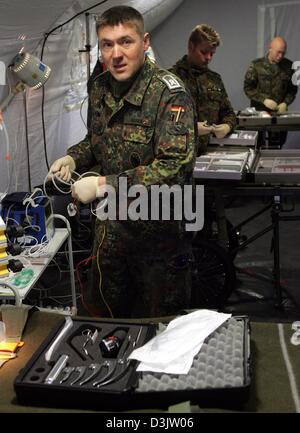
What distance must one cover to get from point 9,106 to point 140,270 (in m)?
1.67

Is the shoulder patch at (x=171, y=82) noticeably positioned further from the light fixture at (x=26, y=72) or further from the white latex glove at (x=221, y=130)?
the white latex glove at (x=221, y=130)

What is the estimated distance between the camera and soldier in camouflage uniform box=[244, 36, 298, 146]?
5.72m

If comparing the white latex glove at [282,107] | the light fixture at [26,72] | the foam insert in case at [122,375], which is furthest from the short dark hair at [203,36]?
the white latex glove at [282,107]

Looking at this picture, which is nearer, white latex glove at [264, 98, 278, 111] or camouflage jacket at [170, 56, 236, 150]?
camouflage jacket at [170, 56, 236, 150]

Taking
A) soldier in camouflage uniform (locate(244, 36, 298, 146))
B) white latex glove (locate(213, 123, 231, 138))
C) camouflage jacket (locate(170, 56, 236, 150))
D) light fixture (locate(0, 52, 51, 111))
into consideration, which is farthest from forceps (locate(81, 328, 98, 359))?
soldier in camouflage uniform (locate(244, 36, 298, 146))

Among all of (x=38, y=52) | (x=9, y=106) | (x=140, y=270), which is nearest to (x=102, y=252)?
(x=140, y=270)

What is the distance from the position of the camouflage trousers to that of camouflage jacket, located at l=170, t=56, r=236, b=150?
4.65ft

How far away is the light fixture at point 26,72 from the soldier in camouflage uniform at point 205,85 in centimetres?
81

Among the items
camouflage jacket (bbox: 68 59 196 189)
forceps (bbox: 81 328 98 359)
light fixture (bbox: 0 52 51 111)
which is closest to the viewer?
forceps (bbox: 81 328 98 359)

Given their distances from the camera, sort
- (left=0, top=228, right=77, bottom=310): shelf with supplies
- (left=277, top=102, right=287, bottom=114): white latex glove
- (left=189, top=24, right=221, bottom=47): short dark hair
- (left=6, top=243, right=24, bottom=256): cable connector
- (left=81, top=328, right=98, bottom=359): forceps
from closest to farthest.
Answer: (left=81, top=328, right=98, bottom=359): forceps < (left=0, top=228, right=77, bottom=310): shelf with supplies < (left=6, top=243, right=24, bottom=256): cable connector < (left=189, top=24, right=221, bottom=47): short dark hair < (left=277, top=102, right=287, bottom=114): white latex glove

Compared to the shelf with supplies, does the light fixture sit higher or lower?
higher

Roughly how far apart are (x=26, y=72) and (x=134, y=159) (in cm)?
136

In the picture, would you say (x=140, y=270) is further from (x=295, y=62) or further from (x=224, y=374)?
(x=295, y=62)

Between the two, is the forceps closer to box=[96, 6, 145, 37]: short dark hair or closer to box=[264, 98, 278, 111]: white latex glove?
box=[96, 6, 145, 37]: short dark hair
